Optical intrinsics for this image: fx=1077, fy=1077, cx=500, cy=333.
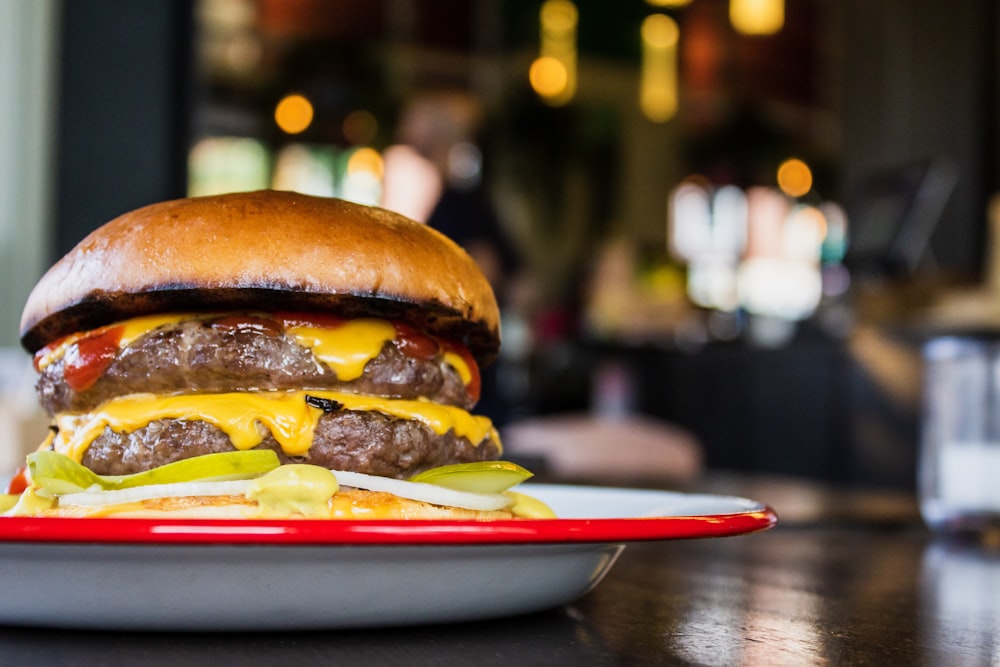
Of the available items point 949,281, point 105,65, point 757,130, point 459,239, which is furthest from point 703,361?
point 757,130

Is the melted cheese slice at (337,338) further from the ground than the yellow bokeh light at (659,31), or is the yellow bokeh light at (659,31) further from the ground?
the yellow bokeh light at (659,31)

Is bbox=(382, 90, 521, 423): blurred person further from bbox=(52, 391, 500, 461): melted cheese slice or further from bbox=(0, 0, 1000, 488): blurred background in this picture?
bbox=(52, 391, 500, 461): melted cheese slice

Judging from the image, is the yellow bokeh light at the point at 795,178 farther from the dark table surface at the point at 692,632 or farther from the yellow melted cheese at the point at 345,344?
the yellow melted cheese at the point at 345,344

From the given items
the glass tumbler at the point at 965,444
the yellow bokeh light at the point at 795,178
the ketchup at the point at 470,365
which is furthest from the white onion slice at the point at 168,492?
the yellow bokeh light at the point at 795,178

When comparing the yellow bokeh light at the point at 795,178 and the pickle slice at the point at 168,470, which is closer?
the pickle slice at the point at 168,470

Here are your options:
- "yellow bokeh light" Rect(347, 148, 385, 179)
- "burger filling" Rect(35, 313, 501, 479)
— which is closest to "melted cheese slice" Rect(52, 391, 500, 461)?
"burger filling" Rect(35, 313, 501, 479)

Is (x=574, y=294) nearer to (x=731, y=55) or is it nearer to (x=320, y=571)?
(x=731, y=55)

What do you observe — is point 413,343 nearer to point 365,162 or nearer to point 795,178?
point 365,162
